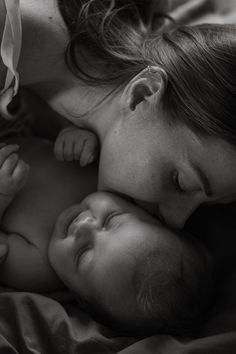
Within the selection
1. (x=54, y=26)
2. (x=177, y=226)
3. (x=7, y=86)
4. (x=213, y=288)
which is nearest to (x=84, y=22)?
(x=54, y=26)

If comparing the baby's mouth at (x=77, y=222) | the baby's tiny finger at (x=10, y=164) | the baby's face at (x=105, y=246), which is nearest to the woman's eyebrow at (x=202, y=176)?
the baby's face at (x=105, y=246)

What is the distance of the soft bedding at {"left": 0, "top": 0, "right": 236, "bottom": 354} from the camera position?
0.99 metres

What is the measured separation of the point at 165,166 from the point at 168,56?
0.65 ft

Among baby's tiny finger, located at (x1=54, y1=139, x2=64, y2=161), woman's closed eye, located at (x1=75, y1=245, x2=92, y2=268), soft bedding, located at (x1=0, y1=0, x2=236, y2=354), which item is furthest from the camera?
baby's tiny finger, located at (x1=54, y1=139, x2=64, y2=161)

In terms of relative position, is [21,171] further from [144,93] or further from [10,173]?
[144,93]

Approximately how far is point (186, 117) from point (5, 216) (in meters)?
0.39

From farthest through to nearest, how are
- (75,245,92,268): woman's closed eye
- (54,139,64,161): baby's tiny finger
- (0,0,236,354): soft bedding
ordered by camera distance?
(54,139,64,161): baby's tiny finger
(75,245,92,268): woman's closed eye
(0,0,236,354): soft bedding

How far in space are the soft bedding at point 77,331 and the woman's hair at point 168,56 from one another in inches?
12.4

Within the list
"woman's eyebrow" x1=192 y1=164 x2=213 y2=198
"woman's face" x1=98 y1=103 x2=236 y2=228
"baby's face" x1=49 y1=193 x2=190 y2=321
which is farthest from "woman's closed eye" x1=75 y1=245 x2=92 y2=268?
"woman's eyebrow" x1=192 y1=164 x2=213 y2=198

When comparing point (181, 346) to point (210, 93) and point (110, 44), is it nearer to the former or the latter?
point (210, 93)

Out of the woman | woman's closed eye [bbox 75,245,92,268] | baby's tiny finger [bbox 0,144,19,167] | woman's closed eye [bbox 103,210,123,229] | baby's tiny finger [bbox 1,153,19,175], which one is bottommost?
woman's closed eye [bbox 75,245,92,268]

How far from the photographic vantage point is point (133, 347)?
0.99m

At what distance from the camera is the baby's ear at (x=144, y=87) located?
3.53 ft

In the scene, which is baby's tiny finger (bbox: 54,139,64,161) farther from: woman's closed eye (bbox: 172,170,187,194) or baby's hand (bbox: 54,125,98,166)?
woman's closed eye (bbox: 172,170,187,194)
